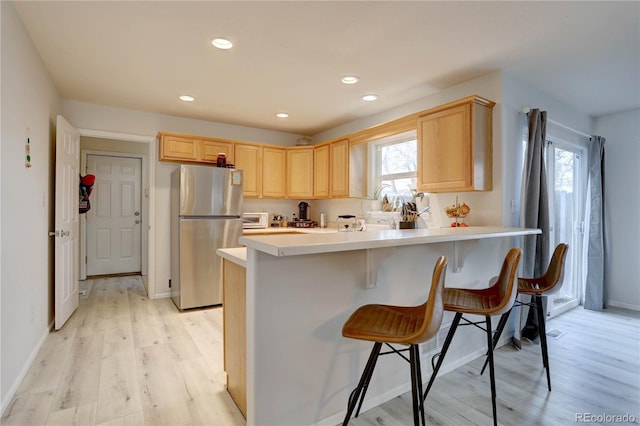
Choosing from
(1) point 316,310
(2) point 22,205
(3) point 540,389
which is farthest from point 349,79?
(3) point 540,389

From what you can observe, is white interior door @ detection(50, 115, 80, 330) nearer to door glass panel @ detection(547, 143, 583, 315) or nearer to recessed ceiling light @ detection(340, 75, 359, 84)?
recessed ceiling light @ detection(340, 75, 359, 84)

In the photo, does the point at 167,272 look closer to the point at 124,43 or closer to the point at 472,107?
the point at 124,43

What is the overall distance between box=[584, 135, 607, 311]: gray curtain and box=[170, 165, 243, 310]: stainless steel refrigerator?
13.8 ft

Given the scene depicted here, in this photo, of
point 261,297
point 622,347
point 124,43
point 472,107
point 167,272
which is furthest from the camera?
point 167,272

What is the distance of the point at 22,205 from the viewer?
221 centimetres

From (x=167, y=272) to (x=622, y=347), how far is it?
4.85m

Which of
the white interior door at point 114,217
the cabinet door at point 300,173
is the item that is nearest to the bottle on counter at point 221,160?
the cabinet door at point 300,173

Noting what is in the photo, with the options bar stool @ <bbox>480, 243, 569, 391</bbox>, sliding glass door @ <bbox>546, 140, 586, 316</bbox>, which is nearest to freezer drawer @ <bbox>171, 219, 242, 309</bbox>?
bar stool @ <bbox>480, 243, 569, 391</bbox>

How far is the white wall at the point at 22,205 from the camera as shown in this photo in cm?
191

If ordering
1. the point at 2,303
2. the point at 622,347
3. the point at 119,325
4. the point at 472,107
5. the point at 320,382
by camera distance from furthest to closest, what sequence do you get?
the point at 119,325 → the point at 622,347 → the point at 472,107 → the point at 2,303 → the point at 320,382

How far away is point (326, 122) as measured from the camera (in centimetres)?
453

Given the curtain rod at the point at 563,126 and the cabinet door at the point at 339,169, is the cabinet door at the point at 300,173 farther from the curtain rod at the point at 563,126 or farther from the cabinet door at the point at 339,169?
the curtain rod at the point at 563,126

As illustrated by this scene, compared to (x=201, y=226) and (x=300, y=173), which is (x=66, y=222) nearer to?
(x=201, y=226)

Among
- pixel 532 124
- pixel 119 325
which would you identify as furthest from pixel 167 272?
pixel 532 124
